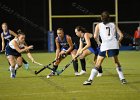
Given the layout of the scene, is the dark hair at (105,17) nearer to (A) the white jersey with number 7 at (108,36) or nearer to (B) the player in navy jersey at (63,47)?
(A) the white jersey with number 7 at (108,36)

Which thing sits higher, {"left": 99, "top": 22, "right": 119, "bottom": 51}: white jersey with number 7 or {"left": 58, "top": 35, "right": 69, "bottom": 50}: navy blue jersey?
{"left": 99, "top": 22, "right": 119, "bottom": 51}: white jersey with number 7

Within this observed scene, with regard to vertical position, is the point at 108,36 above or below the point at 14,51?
above

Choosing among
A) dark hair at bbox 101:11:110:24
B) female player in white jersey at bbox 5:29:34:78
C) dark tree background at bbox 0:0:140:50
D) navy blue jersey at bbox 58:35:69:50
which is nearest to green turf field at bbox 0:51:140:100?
female player in white jersey at bbox 5:29:34:78

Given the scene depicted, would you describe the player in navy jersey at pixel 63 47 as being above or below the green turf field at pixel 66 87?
above

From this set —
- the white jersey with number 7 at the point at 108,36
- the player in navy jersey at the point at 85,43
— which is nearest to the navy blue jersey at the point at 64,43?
the player in navy jersey at the point at 85,43

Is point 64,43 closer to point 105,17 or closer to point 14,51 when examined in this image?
point 14,51

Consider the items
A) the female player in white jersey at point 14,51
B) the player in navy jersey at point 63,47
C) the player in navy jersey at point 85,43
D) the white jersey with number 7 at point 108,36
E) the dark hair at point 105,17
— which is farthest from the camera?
the player in navy jersey at point 63,47

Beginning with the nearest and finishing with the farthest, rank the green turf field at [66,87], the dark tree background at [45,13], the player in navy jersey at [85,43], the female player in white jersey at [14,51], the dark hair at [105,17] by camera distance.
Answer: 1. the green turf field at [66,87]
2. the dark hair at [105,17]
3. the player in navy jersey at [85,43]
4. the female player in white jersey at [14,51]
5. the dark tree background at [45,13]

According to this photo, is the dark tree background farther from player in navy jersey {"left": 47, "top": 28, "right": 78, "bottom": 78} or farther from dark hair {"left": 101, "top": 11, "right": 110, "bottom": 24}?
dark hair {"left": 101, "top": 11, "right": 110, "bottom": 24}

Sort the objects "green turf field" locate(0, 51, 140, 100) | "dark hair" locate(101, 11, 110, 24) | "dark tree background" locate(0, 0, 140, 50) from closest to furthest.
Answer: "green turf field" locate(0, 51, 140, 100) < "dark hair" locate(101, 11, 110, 24) < "dark tree background" locate(0, 0, 140, 50)

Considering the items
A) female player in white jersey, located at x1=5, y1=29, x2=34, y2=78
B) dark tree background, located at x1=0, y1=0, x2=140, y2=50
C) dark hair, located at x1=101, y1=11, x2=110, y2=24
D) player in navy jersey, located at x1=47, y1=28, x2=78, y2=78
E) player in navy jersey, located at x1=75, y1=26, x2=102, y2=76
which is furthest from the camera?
dark tree background, located at x1=0, y1=0, x2=140, y2=50

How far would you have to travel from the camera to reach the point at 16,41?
1614cm

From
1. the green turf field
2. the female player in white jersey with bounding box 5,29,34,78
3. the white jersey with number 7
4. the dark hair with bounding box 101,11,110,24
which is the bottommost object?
the green turf field

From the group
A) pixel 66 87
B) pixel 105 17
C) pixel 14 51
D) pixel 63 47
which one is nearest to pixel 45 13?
pixel 63 47
